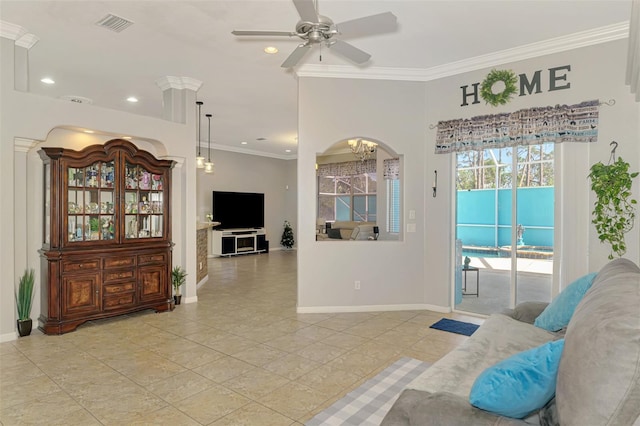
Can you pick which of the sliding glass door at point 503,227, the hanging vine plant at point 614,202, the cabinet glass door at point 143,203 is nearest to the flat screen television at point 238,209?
the cabinet glass door at point 143,203

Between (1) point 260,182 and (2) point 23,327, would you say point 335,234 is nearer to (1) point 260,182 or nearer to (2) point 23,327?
(1) point 260,182

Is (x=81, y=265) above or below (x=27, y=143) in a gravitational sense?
below

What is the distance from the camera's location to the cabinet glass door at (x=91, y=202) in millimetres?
4219

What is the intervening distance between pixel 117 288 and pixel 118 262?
31cm

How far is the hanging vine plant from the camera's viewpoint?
141 inches

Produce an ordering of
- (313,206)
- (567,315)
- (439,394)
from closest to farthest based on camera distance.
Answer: (439,394), (567,315), (313,206)

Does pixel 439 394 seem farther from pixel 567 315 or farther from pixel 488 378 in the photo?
pixel 567 315

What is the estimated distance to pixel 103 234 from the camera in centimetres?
445

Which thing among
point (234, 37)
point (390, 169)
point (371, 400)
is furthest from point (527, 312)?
point (390, 169)

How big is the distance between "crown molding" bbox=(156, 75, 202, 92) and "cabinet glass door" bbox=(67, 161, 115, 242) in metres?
1.52

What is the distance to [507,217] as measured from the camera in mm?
4586

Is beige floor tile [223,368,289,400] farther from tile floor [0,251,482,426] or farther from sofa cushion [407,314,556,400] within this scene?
sofa cushion [407,314,556,400]

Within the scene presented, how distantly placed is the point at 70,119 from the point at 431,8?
13.2ft

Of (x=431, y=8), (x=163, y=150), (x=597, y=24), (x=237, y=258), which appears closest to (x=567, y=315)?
(x=431, y=8)
